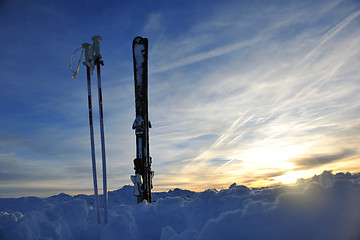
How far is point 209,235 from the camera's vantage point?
310 cm

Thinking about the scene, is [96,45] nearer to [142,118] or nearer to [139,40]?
[139,40]

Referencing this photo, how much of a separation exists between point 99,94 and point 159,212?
2863mm

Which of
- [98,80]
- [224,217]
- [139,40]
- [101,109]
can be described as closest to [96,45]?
[98,80]

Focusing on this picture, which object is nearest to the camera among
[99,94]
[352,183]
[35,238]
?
[352,183]

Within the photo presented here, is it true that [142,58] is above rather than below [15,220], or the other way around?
above

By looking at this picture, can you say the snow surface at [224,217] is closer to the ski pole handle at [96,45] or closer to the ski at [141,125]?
the ski at [141,125]

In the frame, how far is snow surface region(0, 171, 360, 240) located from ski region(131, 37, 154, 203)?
187 centimetres

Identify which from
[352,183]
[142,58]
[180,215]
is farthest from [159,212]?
[142,58]

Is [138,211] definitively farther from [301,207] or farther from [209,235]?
[301,207]

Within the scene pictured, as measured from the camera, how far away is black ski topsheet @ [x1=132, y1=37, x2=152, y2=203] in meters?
7.08

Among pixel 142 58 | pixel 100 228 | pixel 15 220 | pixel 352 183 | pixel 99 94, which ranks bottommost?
pixel 100 228

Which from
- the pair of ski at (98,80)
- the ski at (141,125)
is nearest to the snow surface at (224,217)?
the pair of ski at (98,80)

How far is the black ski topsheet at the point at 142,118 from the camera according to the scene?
708 centimetres

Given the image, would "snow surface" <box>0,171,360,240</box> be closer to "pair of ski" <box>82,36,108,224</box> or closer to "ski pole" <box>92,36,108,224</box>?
"ski pole" <box>92,36,108,224</box>
